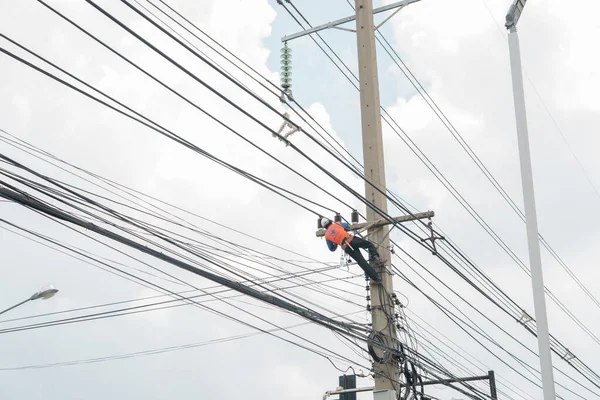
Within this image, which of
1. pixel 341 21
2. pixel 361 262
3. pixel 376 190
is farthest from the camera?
pixel 341 21

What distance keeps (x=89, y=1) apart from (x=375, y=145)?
7.96 m

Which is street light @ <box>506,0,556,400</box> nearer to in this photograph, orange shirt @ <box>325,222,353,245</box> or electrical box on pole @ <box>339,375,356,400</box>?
orange shirt @ <box>325,222,353,245</box>

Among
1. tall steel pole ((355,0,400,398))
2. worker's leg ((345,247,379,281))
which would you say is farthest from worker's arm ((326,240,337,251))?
tall steel pole ((355,0,400,398))

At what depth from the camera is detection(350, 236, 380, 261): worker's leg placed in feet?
45.1

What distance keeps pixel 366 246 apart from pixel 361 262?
0.99 feet

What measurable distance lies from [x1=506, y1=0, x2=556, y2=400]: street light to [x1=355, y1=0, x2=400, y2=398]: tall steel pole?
4.64 m

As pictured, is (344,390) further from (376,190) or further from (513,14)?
(513,14)

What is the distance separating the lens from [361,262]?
544 inches

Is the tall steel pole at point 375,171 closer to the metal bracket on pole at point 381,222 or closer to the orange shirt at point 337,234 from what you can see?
the metal bracket on pole at point 381,222

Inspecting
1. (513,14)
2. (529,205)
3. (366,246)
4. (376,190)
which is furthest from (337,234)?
(513,14)

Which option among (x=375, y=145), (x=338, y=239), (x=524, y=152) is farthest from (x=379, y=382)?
(x=524, y=152)

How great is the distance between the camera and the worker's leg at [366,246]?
1375 centimetres

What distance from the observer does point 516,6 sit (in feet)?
32.5

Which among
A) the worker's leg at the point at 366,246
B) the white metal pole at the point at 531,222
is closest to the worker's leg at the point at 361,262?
the worker's leg at the point at 366,246
